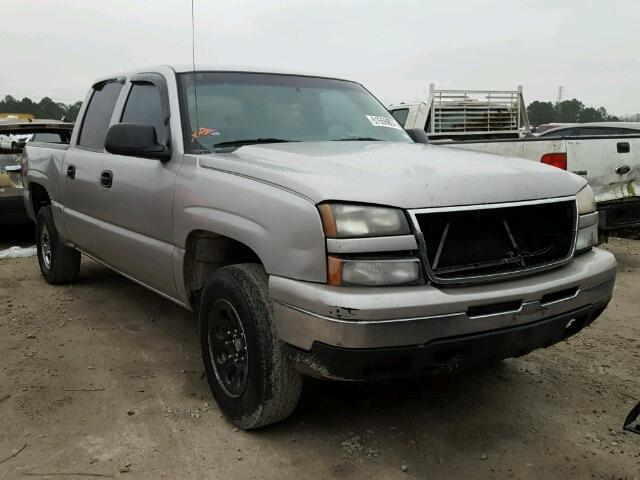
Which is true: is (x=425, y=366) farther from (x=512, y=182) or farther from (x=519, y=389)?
(x=519, y=389)

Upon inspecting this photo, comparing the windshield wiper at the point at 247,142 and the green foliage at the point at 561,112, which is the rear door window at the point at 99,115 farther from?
the green foliage at the point at 561,112

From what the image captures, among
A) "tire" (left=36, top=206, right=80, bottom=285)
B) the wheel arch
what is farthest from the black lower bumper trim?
"tire" (left=36, top=206, right=80, bottom=285)

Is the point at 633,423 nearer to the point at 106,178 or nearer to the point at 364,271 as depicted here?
the point at 364,271

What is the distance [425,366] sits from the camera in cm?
246

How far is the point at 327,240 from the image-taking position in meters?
2.40

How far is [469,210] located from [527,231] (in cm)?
48

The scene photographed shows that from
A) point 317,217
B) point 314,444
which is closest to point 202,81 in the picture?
point 317,217

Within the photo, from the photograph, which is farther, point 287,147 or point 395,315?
point 287,147

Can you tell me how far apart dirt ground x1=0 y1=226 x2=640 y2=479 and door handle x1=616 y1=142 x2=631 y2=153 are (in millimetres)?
2522

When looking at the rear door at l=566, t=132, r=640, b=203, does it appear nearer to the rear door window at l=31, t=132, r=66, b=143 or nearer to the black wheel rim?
the black wheel rim

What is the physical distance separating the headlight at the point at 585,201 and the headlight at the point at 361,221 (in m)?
1.12

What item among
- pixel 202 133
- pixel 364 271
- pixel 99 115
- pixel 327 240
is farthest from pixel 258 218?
pixel 99 115

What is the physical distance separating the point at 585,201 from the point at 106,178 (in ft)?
9.81

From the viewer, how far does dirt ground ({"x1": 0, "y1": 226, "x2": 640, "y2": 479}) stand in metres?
2.72
